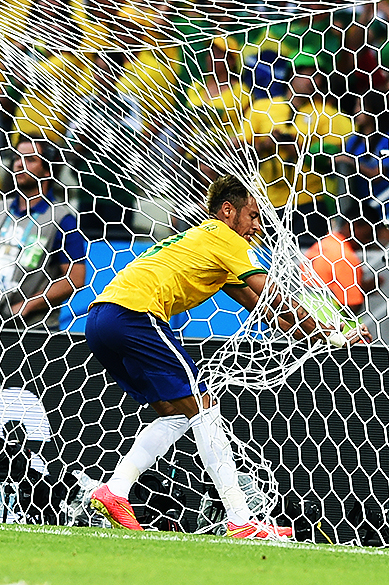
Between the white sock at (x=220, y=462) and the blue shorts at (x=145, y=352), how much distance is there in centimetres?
10

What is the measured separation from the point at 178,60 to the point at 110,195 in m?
0.68

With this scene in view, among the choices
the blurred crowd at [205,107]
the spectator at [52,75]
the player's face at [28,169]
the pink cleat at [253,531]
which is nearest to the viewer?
the pink cleat at [253,531]

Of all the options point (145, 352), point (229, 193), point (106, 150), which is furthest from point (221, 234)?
point (106, 150)

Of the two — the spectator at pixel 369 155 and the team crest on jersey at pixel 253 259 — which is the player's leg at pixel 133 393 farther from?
the spectator at pixel 369 155

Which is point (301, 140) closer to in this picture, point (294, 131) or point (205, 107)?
point (294, 131)

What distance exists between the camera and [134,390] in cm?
275

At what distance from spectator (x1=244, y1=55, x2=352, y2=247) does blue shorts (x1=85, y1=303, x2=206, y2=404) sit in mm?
1134

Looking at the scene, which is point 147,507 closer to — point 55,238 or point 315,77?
point 55,238

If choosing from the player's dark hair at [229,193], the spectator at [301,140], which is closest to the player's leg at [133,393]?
the player's dark hair at [229,193]

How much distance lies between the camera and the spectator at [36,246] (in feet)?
11.7

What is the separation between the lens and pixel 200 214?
135 inches

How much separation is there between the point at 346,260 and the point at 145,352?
4.23ft

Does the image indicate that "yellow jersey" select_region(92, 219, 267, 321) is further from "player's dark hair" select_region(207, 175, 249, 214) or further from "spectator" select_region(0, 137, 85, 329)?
"spectator" select_region(0, 137, 85, 329)

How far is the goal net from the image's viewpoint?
332 centimetres
